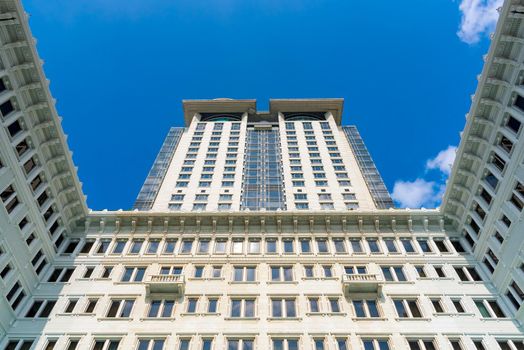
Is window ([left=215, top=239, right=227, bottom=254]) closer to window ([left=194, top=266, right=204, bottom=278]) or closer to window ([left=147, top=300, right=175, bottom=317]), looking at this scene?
window ([left=194, top=266, right=204, bottom=278])

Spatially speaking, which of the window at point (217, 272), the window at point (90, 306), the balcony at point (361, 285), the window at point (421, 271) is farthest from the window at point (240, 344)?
the window at point (421, 271)

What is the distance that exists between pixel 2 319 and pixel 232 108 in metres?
89.7

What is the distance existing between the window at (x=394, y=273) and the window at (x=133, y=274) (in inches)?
837

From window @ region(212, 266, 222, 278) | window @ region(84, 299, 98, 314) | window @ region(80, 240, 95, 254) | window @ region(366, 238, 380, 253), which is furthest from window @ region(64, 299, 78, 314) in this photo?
window @ region(366, 238, 380, 253)

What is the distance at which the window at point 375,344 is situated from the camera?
26.8 metres

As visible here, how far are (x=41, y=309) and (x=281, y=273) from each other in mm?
19379

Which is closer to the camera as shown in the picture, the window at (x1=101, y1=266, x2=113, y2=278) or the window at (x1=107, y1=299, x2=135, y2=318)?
the window at (x1=107, y1=299, x2=135, y2=318)

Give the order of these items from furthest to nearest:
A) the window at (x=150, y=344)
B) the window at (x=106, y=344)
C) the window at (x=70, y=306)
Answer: the window at (x=70, y=306)
the window at (x=106, y=344)
the window at (x=150, y=344)

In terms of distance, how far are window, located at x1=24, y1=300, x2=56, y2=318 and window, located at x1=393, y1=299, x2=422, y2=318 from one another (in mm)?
27341

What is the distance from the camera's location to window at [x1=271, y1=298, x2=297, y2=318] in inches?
1154

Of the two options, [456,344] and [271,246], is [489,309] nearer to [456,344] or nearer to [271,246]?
[456,344]

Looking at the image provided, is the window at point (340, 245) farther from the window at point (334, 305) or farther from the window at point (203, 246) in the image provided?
the window at point (203, 246)

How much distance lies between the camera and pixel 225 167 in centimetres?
7231

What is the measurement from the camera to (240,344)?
88.3 feet
